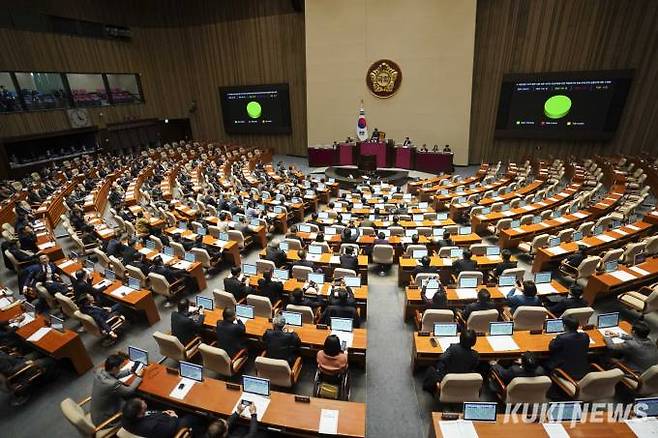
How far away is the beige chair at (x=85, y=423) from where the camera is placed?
160 inches

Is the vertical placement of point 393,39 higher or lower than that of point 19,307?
higher

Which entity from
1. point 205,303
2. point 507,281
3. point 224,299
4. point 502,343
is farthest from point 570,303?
point 205,303

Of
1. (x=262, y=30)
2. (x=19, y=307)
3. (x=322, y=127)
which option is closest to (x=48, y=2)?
(x=262, y=30)

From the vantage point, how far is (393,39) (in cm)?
2003

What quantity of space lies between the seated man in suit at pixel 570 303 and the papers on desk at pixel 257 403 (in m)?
5.37

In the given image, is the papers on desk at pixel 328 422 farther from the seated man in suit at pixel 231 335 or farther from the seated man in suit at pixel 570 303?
the seated man in suit at pixel 570 303

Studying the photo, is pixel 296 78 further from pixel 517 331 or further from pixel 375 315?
pixel 517 331

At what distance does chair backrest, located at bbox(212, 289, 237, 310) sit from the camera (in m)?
6.82

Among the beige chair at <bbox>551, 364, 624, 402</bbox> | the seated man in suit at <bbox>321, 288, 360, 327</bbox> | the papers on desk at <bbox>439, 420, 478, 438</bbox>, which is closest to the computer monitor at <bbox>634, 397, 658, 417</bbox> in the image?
the beige chair at <bbox>551, 364, 624, 402</bbox>

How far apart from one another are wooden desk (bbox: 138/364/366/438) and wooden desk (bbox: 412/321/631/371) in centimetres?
155

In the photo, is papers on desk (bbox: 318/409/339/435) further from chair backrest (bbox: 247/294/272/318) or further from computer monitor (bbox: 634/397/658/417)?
computer monitor (bbox: 634/397/658/417)

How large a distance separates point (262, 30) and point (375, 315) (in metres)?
23.2

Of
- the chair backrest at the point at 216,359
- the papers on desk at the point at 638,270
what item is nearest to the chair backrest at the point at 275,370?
the chair backrest at the point at 216,359

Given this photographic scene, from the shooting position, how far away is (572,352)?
4816 millimetres
